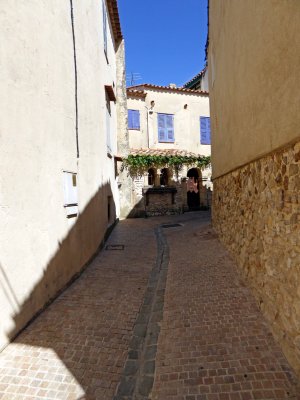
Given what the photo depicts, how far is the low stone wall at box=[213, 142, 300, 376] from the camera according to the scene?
116 inches

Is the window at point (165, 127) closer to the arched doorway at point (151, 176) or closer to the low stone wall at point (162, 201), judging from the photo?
the arched doorway at point (151, 176)

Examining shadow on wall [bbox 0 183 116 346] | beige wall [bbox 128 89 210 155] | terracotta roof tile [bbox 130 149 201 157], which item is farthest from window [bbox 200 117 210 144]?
shadow on wall [bbox 0 183 116 346]

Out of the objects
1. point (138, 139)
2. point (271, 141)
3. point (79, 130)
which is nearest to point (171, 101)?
point (138, 139)

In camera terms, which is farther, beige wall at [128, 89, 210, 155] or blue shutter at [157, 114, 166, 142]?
blue shutter at [157, 114, 166, 142]

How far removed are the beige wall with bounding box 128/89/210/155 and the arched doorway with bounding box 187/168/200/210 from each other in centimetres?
193

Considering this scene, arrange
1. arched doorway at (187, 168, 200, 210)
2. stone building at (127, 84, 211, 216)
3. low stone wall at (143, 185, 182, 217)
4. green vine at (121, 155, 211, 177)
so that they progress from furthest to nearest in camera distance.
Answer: arched doorway at (187, 168, 200, 210), stone building at (127, 84, 211, 216), low stone wall at (143, 185, 182, 217), green vine at (121, 155, 211, 177)

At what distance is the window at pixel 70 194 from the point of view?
5.56 meters

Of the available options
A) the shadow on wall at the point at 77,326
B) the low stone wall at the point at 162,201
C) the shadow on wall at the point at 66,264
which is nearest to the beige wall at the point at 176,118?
the low stone wall at the point at 162,201

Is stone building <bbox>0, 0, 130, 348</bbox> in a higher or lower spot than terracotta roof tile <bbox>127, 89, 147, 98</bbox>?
lower

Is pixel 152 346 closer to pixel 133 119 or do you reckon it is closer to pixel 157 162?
pixel 157 162

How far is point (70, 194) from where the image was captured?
5.80 metres

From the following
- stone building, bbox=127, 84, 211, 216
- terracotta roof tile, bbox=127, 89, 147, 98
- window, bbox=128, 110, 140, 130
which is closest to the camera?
stone building, bbox=127, 84, 211, 216

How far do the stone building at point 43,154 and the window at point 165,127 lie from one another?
1200 cm

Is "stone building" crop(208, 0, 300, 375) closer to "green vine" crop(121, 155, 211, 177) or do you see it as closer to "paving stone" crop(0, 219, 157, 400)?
"paving stone" crop(0, 219, 157, 400)
